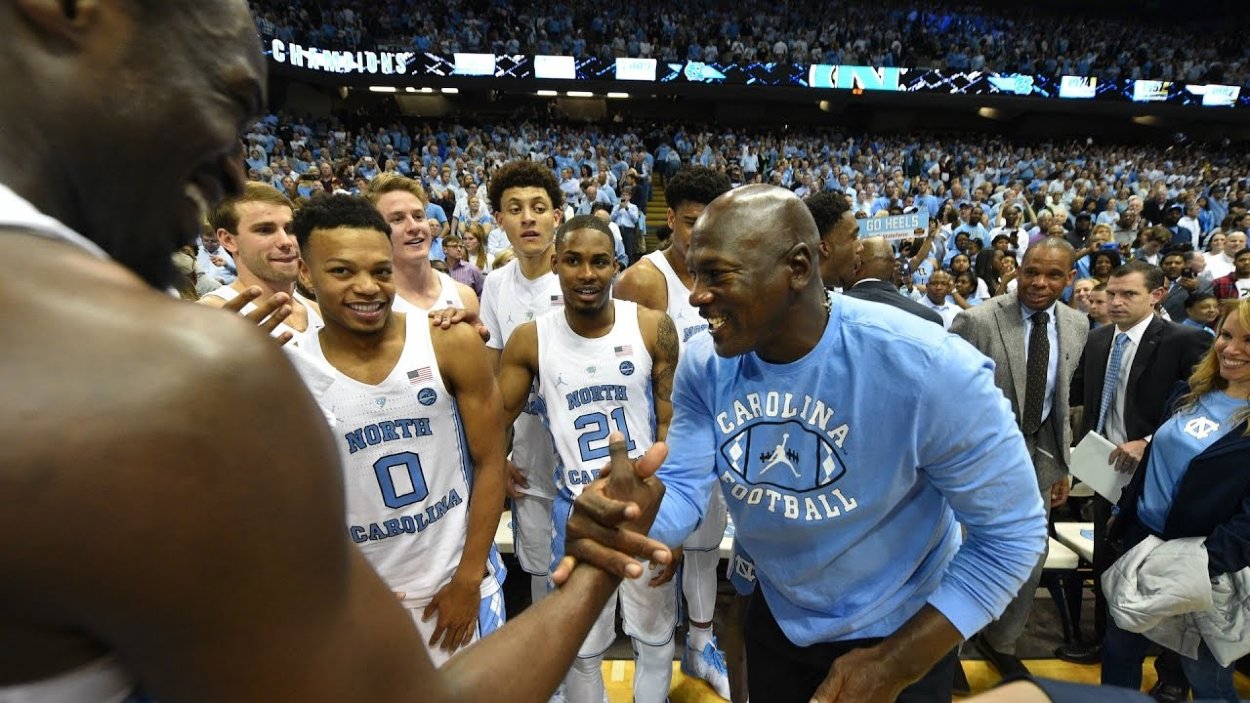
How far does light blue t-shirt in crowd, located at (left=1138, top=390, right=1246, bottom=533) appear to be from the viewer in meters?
2.98

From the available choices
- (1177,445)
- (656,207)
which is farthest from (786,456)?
(656,207)

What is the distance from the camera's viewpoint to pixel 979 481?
1.67m

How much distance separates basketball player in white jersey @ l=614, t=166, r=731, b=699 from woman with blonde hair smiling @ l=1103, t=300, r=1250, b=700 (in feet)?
6.03

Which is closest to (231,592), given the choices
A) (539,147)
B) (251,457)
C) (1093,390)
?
(251,457)

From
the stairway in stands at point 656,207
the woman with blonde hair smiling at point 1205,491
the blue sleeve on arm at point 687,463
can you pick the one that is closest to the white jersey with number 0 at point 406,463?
the blue sleeve on arm at point 687,463

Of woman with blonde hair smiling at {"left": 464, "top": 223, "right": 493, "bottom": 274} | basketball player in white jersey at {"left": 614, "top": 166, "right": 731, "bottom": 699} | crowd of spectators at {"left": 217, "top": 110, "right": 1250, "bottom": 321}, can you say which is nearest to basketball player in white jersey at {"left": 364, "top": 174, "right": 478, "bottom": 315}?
basketball player in white jersey at {"left": 614, "top": 166, "right": 731, "bottom": 699}

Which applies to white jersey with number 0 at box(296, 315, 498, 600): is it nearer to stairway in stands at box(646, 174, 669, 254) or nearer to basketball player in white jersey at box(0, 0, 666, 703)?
basketball player in white jersey at box(0, 0, 666, 703)

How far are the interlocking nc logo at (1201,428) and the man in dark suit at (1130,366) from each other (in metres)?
0.68

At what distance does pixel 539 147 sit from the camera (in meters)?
20.0

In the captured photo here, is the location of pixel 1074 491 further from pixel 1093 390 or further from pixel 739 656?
pixel 739 656

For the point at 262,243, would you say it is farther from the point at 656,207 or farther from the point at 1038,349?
the point at 656,207

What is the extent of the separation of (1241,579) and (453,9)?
2844cm

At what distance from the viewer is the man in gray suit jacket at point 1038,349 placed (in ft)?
13.1

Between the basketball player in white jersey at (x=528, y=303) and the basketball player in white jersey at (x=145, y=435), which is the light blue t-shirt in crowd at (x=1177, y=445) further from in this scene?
the basketball player in white jersey at (x=145, y=435)
